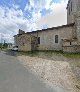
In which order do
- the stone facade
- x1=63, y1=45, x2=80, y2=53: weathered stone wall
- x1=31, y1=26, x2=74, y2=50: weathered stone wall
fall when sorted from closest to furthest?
1. x1=63, y1=45, x2=80, y2=53: weathered stone wall
2. x1=31, y1=26, x2=74, y2=50: weathered stone wall
3. the stone facade

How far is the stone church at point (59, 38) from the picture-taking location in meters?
25.2

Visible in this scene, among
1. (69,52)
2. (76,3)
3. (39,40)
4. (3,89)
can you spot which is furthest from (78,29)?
(3,89)

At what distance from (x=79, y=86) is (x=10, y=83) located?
13.3ft

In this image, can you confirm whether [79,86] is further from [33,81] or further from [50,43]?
[50,43]

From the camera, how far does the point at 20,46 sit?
32.0m

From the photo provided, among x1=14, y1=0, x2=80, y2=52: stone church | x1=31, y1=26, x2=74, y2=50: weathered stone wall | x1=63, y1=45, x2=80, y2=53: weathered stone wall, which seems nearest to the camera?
x1=63, y1=45, x2=80, y2=53: weathered stone wall

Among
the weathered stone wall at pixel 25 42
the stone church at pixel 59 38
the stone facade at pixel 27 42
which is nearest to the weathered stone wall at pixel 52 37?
the stone church at pixel 59 38

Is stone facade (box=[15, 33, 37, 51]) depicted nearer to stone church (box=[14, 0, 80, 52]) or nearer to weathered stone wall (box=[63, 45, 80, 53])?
stone church (box=[14, 0, 80, 52])

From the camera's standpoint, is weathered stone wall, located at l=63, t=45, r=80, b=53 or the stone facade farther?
the stone facade

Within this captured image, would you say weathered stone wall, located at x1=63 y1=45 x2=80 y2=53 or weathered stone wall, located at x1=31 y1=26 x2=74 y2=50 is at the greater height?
weathered stone wall, located at x1=31 y1=26 x2=74 y2=50

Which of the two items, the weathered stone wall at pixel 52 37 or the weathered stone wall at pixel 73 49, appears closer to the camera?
the weathered stone wall at pixel 73 49

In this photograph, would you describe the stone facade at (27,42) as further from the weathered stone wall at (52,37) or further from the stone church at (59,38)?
the weathered stone wall at (52,37)

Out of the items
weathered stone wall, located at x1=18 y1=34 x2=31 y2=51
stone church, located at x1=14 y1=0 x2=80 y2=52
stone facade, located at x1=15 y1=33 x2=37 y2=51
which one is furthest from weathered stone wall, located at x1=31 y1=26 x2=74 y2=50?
weathered stone wall, located at x1=18 y1=34 x2=31 y2=51

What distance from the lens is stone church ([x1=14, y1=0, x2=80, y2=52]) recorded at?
82.8ft
